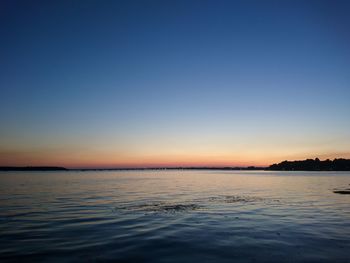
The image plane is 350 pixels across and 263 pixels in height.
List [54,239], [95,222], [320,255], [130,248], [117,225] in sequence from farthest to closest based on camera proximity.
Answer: [95,222] → [117,225] → [54,239] → [130,248] → [320,255]

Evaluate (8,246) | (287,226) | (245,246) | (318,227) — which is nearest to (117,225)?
(8,246)

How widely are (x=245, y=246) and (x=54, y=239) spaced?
1165 cm

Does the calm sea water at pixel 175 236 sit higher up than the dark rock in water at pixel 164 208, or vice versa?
the dark rock in water at pixel 164 208

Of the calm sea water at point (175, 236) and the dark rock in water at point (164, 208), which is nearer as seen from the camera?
the calm sea water at point (175, 236)

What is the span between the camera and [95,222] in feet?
77.1

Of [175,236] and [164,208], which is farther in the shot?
[164,208]

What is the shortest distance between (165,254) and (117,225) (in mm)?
8421

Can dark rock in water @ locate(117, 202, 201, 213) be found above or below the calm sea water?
above

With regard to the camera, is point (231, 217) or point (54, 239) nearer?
point (54, 239)

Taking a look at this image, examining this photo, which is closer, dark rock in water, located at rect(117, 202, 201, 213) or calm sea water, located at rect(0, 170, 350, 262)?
calm sea water, located at rect(0, 170, 350, 262)

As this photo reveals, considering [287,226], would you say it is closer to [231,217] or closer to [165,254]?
[231,217]

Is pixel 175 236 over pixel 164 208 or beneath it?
beneath

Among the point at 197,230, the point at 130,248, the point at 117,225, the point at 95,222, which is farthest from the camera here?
the point at 95,222

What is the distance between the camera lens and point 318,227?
21719 millimetres
